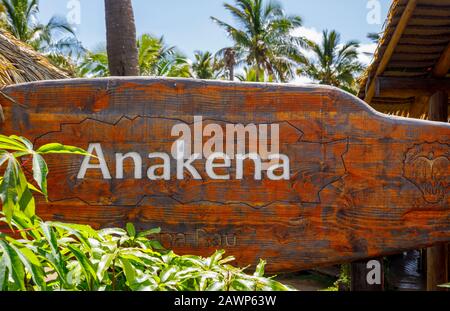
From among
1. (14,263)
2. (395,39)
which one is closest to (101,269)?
(14,263)

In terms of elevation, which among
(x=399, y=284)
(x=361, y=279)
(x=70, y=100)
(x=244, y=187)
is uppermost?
(x=70, y=100)

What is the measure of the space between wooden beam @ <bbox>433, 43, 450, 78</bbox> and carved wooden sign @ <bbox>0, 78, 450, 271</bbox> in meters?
1.94

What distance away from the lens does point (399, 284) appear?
9203 millimetres

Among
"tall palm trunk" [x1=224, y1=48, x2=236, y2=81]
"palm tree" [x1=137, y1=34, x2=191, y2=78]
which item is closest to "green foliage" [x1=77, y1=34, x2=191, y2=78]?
"palm tree" [x1=137, y1=34, x2=191, y2=78]

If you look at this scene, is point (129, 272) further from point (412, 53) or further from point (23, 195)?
point (412, 53)

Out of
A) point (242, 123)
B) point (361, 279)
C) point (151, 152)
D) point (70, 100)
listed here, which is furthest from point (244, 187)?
point (361, 279)

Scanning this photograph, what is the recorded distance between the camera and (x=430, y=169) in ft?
7.30

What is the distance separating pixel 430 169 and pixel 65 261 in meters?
1.62

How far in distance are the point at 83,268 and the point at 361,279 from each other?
221cm

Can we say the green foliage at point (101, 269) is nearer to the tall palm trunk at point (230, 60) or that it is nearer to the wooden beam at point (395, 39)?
the wooden beam at point (395, 39)

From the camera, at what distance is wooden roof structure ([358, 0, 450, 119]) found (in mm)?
3367

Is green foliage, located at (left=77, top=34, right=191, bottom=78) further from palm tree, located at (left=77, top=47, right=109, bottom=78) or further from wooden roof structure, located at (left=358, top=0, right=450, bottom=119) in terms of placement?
A: wooden roof structure, located at (left=358, top=0, right=450, bottom=119)

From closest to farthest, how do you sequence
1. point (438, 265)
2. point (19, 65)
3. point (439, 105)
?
point (19, 65) → point (438, 265) → point (439, 105)
